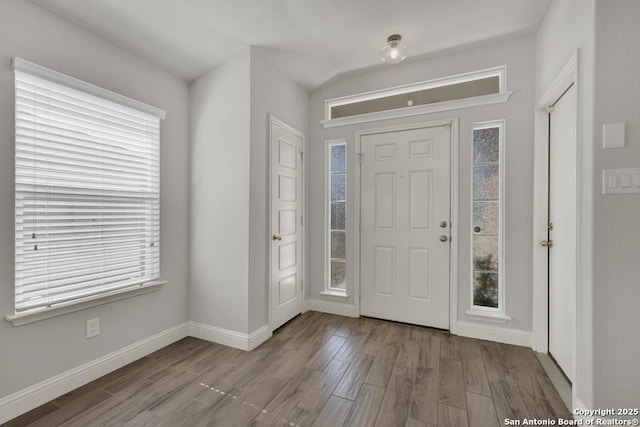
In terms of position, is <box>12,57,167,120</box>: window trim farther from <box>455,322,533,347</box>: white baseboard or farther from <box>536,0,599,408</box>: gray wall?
<box>455,322,533,347</box>: white baseboard

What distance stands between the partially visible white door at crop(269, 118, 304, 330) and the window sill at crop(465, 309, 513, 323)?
1769mm

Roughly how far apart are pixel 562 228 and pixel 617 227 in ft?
2.31

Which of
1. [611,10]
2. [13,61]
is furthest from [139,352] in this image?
[611,10]

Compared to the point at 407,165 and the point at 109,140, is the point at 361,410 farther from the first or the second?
the point at 109,140

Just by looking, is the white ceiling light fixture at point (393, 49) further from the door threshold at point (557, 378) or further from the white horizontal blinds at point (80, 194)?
the door threshold at point (557, 378)

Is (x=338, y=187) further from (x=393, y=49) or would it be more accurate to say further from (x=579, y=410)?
(x=579, y=410)

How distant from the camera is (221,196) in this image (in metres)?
2.60

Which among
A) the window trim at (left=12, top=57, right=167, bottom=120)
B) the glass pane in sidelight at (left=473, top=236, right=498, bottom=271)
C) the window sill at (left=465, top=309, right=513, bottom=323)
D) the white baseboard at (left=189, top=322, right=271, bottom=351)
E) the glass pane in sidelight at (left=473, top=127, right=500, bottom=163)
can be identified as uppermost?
the window trim at (left=12, top=57, right=167, bottom=120)

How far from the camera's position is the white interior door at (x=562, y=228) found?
6.31 ft

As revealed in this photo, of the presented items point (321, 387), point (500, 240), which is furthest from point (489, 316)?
point (321, 387)

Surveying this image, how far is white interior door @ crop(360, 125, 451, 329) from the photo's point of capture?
280cm

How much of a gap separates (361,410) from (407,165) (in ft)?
7.18

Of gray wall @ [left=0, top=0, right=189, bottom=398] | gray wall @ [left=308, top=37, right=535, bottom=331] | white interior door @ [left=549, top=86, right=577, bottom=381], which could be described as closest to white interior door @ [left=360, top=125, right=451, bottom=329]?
gray wall @ [left=308, top=37, right=535, bottom=331]

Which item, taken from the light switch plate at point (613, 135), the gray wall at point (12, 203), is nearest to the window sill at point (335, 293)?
the gray wall at point (12, 203)
